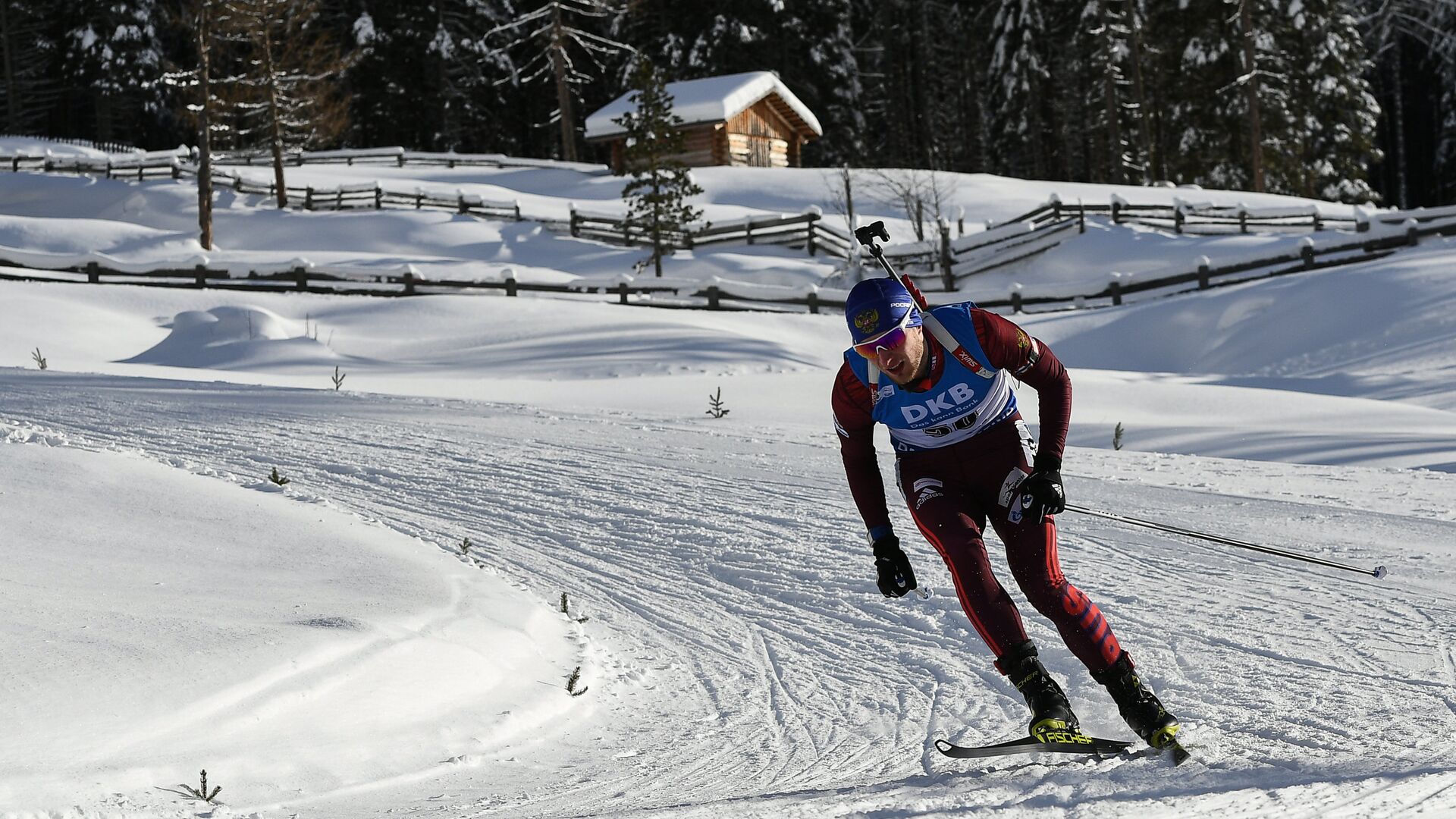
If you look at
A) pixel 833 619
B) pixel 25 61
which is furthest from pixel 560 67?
pixel 833 619

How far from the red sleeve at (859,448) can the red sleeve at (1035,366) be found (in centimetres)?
47

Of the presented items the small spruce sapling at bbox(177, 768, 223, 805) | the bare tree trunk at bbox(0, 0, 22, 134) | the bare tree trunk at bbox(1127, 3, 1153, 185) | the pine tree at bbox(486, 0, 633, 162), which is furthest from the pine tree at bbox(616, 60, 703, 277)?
the bare tree trunk at bbox(0, 0, 22, 134)

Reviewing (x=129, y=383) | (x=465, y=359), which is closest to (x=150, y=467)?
(x=129, y=383)

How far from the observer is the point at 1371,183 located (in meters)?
56.2

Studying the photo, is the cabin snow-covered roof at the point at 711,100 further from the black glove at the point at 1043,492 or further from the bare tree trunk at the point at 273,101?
the black glove at the point at 1043,492

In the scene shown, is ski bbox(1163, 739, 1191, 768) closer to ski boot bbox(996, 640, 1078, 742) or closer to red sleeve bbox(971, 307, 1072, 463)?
ski boot bbox(996, 640, 1078, 742)

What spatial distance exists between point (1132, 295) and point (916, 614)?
18.3m

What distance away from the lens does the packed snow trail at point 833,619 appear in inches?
157

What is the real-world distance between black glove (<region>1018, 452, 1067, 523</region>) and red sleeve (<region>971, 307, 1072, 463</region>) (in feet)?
0.15

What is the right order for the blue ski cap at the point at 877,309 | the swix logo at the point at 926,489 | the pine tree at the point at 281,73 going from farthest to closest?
the pine tree at the point at 281,73, the swix logo at the point at 926,489, the blue ski cap at the point at 877,309

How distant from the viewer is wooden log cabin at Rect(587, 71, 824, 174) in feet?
134

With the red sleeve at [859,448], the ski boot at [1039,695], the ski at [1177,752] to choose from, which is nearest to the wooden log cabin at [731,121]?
the red sleeve at [859,448]

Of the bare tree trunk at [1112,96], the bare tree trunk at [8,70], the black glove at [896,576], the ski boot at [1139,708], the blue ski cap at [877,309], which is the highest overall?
the bare tree trunk at [8,70]

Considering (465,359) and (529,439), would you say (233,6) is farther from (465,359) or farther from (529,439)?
(529,439)
